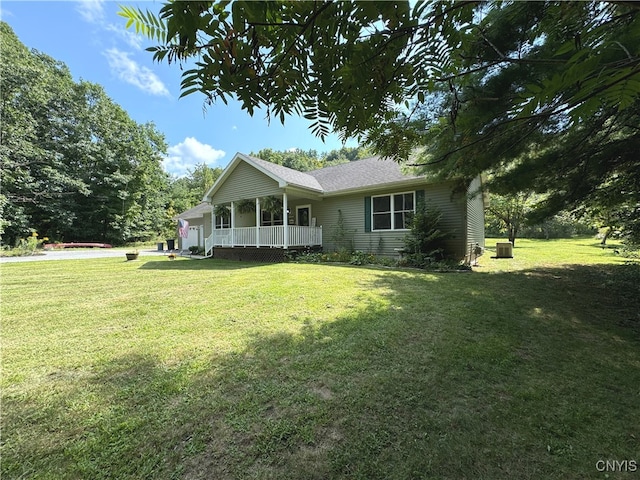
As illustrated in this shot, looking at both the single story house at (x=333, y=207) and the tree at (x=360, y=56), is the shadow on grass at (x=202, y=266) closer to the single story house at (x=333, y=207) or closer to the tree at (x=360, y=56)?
the single story house at (x=333, y=207)

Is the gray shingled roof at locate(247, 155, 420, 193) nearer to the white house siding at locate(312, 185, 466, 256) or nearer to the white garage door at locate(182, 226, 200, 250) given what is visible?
the white house siding at locate(312, 185, 466, 256)

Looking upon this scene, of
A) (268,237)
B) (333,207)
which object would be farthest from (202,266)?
(333,207)

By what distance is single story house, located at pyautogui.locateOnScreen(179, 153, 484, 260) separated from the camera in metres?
9.83

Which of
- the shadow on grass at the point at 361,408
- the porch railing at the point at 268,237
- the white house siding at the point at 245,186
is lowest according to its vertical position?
the shadow on grass at the point at 361,408

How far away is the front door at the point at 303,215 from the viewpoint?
511 inches

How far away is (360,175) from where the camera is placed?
1219 cm

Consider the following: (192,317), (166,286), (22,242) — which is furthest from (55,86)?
(192,317)

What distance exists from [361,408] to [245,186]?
1154 cm

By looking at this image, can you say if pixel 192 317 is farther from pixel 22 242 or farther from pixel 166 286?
pixel 22 242

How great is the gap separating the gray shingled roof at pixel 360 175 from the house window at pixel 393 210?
69 cm

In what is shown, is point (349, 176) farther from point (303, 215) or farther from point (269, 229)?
point (269, 229)

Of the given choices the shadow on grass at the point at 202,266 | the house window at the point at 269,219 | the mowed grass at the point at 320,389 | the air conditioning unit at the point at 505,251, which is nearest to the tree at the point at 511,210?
the air conditioning unit at the point at 505,251

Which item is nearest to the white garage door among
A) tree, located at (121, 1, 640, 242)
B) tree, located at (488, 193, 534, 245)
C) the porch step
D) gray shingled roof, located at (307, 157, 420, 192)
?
the porch step

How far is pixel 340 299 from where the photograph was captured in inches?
191
